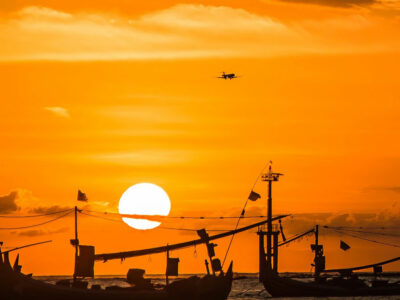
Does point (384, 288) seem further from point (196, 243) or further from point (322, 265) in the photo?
point (196, 243)

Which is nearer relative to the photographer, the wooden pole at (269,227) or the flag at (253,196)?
the flag at (253,196)

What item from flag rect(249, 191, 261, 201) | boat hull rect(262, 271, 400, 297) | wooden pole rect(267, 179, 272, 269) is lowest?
boat hull rect(262, 271, 400, 297)

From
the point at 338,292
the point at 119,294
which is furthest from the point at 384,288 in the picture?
the point at 119,294

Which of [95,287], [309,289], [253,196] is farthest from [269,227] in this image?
[95,287]

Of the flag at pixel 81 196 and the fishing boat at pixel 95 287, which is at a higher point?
the flag at pixel 81 196

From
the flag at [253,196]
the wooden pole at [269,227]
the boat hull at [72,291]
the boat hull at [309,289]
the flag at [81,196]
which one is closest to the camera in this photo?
the boat hull at [72,291]

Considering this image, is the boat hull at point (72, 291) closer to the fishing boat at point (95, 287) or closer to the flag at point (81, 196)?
the fishing boat at point (95, 287)

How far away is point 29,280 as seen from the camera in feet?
364

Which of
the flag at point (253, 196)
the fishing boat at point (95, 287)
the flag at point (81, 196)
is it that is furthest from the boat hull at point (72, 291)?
the flag at point (253, 196)

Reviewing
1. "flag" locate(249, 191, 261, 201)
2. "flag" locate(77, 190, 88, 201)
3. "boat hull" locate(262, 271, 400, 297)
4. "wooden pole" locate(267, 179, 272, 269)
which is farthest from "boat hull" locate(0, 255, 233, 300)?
"boat hull" locate(262, 271, 400, 297)

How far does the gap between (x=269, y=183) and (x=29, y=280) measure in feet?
146

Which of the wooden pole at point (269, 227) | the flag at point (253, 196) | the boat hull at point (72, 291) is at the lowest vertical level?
the boat hull at point (72, 291)

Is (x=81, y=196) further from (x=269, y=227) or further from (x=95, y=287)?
(x=269, y=227)

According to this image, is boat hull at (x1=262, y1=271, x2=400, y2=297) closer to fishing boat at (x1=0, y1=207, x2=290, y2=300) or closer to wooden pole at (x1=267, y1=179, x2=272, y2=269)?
wooden pole at (x1=267, y1=179, x2=272, y2=269)
